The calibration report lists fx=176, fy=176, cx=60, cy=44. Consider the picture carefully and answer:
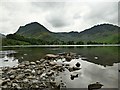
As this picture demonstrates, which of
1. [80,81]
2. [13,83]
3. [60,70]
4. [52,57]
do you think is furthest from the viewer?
[52,57]

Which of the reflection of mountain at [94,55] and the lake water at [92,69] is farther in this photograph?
the reflection of mountain at [94,55]

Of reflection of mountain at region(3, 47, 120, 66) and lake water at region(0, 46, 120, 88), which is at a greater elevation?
reflection of mountain at region(3, 47, 120, 66)

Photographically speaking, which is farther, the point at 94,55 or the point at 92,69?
the point at 94,55

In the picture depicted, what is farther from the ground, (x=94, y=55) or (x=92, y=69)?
(x=94, y=55)

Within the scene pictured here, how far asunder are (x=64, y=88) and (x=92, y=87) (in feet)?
7.72

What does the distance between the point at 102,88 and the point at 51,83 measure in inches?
180

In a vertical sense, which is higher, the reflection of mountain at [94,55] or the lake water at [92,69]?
the reflection of mountain at [94,55]

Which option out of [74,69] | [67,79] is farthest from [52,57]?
[67,79]

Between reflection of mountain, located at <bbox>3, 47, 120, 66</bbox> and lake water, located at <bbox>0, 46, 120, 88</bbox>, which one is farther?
reflection of mountain, located at <bbox>3, 47, 120, 66</bbox>

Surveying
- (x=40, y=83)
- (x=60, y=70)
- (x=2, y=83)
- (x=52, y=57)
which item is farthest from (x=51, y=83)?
(x=52, y=57)

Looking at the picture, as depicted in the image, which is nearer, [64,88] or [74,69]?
[64,88]

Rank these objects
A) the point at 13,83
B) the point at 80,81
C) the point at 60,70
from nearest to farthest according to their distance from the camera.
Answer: the point at 13,83, the point at 80,81, the point at 60,70

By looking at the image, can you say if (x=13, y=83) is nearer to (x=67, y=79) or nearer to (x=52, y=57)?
(x=67, y=79)

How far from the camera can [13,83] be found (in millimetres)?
15773
